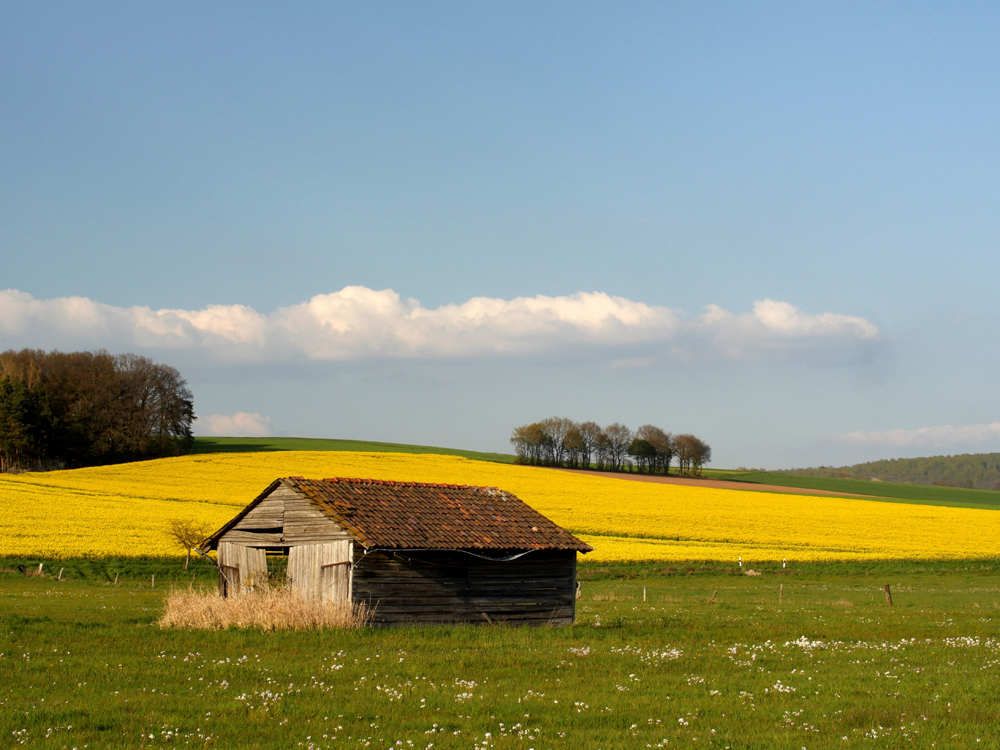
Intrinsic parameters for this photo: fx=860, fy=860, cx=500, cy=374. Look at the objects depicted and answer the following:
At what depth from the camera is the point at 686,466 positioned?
136875mm

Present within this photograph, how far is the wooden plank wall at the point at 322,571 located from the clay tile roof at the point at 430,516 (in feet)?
3.19

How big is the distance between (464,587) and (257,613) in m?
6.34

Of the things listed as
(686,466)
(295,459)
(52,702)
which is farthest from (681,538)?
(686,466)

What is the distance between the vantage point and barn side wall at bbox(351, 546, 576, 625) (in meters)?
23.2

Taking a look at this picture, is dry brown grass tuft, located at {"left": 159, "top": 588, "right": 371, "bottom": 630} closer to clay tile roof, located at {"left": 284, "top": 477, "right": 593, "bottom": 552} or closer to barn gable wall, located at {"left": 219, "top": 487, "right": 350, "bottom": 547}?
clay tile roof, located at {"left": 284, "top": 477, "right": 593, "bottom": 552}

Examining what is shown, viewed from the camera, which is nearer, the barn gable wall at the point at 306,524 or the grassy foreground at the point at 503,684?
the grassy foreground at the point at 503,684

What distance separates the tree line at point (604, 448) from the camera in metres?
131

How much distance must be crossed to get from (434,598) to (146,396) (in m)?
82.1

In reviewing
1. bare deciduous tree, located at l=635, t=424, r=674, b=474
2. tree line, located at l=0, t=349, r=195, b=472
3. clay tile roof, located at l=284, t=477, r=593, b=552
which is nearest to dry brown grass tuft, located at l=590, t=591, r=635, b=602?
clay tile roof, located at l=284, t=477, r=593, b=552

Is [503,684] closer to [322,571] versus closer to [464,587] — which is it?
[464,587]

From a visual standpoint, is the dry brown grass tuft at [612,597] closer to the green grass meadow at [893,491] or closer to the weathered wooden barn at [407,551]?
the weathered wooden barn at [407,551]

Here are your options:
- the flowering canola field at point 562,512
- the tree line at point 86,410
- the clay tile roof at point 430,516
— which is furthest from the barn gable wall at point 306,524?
the tree line at point 86,410

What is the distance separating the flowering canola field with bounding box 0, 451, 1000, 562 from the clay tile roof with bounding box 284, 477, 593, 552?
17.4 meters

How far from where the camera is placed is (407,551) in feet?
77.4
